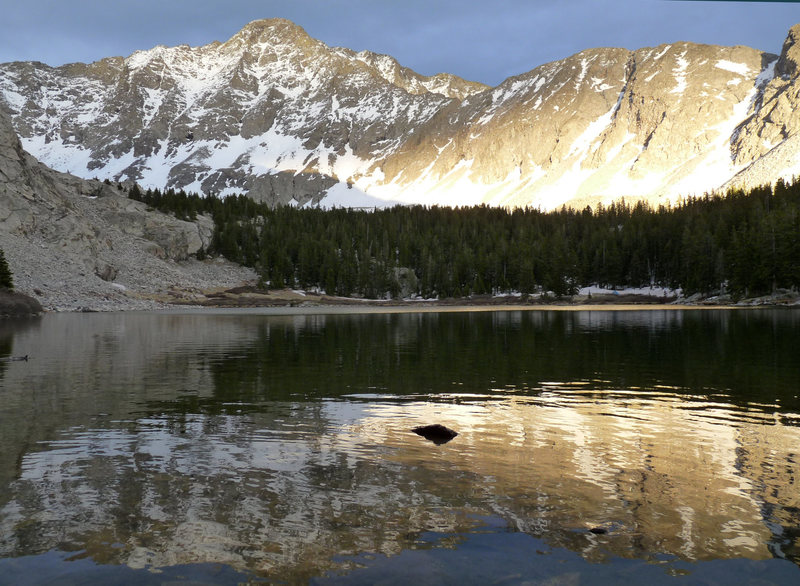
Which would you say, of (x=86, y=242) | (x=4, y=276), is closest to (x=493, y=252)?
(x=86, y=242)

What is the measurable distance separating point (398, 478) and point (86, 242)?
131 meters

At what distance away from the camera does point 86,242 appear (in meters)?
127

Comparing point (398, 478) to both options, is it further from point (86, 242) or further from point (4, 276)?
point (86, 242)

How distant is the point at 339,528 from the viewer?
9875 mm

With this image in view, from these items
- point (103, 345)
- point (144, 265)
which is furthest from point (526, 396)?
point (144, 265)

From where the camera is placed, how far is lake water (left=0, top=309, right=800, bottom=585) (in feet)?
28.7

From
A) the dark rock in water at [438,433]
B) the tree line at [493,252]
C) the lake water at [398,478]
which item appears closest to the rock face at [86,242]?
the tree line at [493,252]

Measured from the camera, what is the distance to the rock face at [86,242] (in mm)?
105938

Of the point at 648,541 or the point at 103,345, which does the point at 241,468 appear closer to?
the point at 648,541

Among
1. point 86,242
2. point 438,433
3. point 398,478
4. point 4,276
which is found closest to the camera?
point 398,478

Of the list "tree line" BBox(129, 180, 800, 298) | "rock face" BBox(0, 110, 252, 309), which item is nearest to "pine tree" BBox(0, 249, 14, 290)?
"rock face" BBox(0, 110, 252, 309)

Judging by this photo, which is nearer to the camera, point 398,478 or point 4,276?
point 398,478

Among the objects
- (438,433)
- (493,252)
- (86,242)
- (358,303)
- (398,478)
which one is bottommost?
(398,478)

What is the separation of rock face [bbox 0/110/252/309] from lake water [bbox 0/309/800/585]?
88.2 metres
